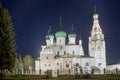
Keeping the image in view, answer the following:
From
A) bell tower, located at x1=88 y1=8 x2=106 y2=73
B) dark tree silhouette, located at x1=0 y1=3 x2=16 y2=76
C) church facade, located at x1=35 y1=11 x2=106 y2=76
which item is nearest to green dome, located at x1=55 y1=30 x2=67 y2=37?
church facade, located at x1=35 y1=11 x2=106 y2=76

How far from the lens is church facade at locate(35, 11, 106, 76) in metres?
80.3

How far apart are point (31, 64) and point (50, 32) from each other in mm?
15829

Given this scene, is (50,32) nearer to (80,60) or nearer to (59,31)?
(59,31)

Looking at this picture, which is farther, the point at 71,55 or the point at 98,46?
the point at 98,46

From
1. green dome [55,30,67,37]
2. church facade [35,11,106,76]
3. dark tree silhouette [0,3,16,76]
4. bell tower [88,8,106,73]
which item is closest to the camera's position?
dark tree silhouette [0,3,16,76]

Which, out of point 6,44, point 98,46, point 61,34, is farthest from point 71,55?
point 6,44

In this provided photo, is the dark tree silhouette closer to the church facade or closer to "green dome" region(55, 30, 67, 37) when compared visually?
the church facade

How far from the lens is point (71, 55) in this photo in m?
81.6

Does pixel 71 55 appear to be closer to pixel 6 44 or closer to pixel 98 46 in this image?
pixel 98 46

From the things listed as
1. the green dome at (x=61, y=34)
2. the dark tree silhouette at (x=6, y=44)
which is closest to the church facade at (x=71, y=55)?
the green dome at (x=61, y=34)

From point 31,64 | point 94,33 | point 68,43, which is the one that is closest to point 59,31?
point 68,43

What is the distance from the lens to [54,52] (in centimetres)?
8625

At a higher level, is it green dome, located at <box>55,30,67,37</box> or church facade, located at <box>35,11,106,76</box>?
green dome, located at <box>55,30,67,37</box>

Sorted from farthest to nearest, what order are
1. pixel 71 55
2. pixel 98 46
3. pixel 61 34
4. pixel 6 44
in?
pixel 61 34 < pixel 98 46 < pixel 71 55 < pixel 6 44
